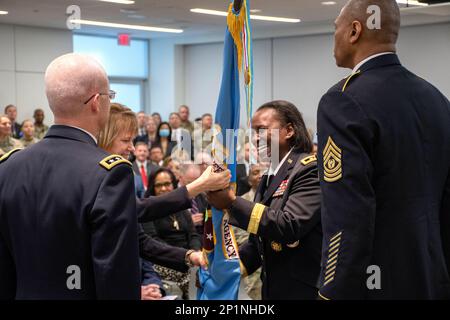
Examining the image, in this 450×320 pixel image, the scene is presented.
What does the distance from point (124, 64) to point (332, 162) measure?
15.3m

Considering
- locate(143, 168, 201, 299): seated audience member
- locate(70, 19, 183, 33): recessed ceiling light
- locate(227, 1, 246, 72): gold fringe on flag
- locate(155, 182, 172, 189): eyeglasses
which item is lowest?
locate(143, 168, 201, 299): seated audience member

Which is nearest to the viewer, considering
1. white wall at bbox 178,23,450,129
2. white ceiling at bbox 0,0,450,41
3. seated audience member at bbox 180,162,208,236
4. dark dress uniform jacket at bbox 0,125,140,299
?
dark dress uniform jacket at bbox 0,125,140,299

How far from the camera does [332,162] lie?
6.43 feet

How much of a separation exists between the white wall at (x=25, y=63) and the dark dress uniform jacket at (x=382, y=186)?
12849mm

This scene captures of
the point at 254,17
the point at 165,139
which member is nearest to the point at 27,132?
the point at 165,139

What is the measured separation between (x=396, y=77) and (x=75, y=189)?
3.31 feet

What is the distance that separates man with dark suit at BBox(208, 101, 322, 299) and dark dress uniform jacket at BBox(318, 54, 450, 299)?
675 mm

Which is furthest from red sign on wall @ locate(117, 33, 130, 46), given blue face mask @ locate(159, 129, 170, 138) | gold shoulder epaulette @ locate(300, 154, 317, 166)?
gold shoulder epaulette @ locate(300, 154, 317, 166)

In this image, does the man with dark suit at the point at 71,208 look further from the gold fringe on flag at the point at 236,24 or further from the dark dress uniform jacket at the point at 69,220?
the gold fringe on flag at the point at 236,24

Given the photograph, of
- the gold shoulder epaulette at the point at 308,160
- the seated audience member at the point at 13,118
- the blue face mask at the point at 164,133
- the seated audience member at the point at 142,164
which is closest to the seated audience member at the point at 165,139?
the blue face mask at the point at 164,133

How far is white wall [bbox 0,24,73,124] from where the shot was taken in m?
13.9

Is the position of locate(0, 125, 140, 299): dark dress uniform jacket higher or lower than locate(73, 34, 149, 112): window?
lower

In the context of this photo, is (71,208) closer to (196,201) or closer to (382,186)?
(382,186)

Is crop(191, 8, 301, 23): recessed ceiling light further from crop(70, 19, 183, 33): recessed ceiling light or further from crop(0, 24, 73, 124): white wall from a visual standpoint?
crop(0, 24, 73, 124): white wall
